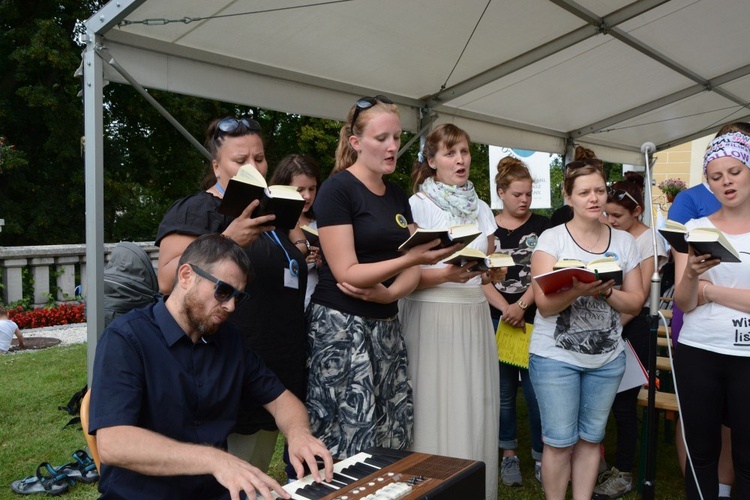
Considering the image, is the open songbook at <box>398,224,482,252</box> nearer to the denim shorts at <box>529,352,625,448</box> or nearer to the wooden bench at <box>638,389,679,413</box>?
the denim shorts at <box>529,352,625,448</box>

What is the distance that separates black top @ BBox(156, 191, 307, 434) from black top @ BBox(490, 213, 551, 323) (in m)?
1.96

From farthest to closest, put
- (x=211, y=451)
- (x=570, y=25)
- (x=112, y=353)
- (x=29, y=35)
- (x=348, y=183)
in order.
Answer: (x=29, y=35) < (x=570, y=25) < (x=348, y=183) < (x=112, y=353) < (x=211, y=451)

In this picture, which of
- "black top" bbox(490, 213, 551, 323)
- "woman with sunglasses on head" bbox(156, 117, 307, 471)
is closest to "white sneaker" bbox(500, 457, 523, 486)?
"black top" bbox(490, 213, 551, 323)

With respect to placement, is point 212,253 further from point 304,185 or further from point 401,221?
point 304,185

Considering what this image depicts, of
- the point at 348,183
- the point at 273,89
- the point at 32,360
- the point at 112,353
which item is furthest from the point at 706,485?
the point at 32,360

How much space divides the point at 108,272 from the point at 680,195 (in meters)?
4.27

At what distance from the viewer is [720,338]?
9.25 feet

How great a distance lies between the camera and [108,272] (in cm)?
520

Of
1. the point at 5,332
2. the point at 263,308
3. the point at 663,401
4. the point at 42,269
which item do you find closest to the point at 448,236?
the point at 263,308

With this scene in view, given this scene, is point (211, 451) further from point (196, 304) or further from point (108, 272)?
point (108, 272)

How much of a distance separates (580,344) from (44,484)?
11.0 ft

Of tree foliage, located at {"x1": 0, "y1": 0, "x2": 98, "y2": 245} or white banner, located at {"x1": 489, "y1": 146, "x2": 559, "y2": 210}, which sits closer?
white banner, located at {"x1": 489, "y1": 146, "x2": 559, "y2": 210}

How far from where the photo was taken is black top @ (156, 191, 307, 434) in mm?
2400

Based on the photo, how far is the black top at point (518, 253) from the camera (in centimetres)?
413
